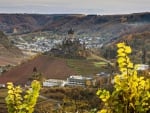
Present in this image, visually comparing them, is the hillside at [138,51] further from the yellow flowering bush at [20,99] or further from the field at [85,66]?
the yellow flowering bush at [20,99]

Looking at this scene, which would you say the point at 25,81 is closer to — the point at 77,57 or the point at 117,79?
the point at 77,57

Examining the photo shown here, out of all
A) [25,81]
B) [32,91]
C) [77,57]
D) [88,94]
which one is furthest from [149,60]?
[32,91]

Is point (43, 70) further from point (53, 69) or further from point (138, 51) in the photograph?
point (138, 51)

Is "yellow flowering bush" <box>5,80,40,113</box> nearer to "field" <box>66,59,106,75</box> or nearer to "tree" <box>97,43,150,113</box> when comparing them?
"tree" <box>97,43,150,113</box>

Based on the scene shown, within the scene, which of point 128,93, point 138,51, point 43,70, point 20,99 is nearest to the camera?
point 128,93

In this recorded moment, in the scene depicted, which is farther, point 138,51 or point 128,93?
point 138,51

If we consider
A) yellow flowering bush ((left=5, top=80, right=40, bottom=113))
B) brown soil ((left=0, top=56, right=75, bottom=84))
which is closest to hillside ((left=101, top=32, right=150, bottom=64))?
brown soil ((left=0, top=56, right=75, bottom=84))

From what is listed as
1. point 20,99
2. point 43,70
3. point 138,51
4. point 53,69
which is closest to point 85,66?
point 53,69
